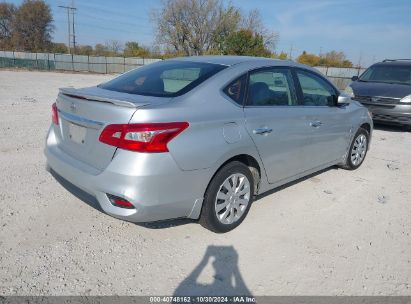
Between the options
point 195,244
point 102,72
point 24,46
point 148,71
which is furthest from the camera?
point 24,46

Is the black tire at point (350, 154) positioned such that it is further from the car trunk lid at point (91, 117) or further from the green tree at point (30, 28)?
the green tree at point (30, 28)

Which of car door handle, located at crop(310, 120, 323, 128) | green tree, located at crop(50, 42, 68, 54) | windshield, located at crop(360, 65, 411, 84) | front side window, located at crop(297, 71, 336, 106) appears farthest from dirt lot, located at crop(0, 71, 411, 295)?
green tree, located at crop(50, 42, 68, 54)

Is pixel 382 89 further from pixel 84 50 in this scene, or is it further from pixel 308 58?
pixel 84 50

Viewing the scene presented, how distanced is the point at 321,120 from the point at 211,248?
2.21 m

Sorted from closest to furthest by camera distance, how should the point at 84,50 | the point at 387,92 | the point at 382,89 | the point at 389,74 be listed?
the point at 387,92
the point at 382,89
the point at 389,74
the point at 84,50

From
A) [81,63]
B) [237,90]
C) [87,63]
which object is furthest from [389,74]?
[81,63]

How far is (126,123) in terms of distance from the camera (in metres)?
2.64

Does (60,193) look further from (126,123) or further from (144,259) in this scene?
(126,123)

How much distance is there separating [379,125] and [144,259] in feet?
30.0

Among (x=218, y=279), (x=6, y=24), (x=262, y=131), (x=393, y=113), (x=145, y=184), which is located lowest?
(x=218, y=279)

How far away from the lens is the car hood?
27.5 ft

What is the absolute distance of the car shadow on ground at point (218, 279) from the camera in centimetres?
260

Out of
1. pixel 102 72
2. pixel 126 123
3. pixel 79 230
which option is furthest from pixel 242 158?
pixel 102 72

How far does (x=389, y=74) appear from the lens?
9.51m
